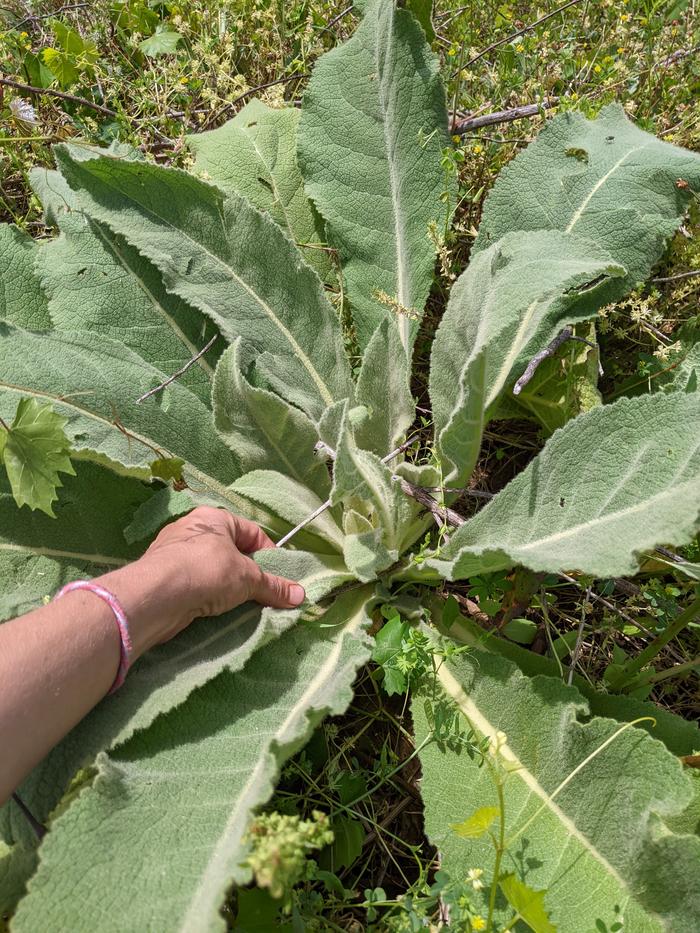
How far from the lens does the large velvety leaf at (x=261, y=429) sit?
1682 millimetres

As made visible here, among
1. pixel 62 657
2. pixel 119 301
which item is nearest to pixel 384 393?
pixel 119 301

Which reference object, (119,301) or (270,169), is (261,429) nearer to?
(119,301)

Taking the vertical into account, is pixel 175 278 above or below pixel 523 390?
above

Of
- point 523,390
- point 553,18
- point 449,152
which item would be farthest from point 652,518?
point 553,18

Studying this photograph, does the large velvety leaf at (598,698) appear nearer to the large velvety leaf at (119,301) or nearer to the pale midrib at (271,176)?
the large velvety leaf at (119,301)

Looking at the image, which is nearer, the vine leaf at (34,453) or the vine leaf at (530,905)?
the vine leaf at (530,905)

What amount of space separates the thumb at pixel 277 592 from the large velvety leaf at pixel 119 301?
2.03ft

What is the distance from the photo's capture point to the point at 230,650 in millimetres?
1541

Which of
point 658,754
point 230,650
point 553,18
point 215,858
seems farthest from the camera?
point 553,18

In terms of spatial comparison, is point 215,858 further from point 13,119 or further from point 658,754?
point 13,119

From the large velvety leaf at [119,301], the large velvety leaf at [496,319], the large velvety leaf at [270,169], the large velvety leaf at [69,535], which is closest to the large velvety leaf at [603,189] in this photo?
the large velvety leaf at [496,319]

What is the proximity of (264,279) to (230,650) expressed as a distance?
90 cm

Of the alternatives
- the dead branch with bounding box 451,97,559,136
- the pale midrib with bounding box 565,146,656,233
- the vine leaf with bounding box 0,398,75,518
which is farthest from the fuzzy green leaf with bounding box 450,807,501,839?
the dead branch with bounding box 451,97,559,136

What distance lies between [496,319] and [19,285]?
1232 millimetres
